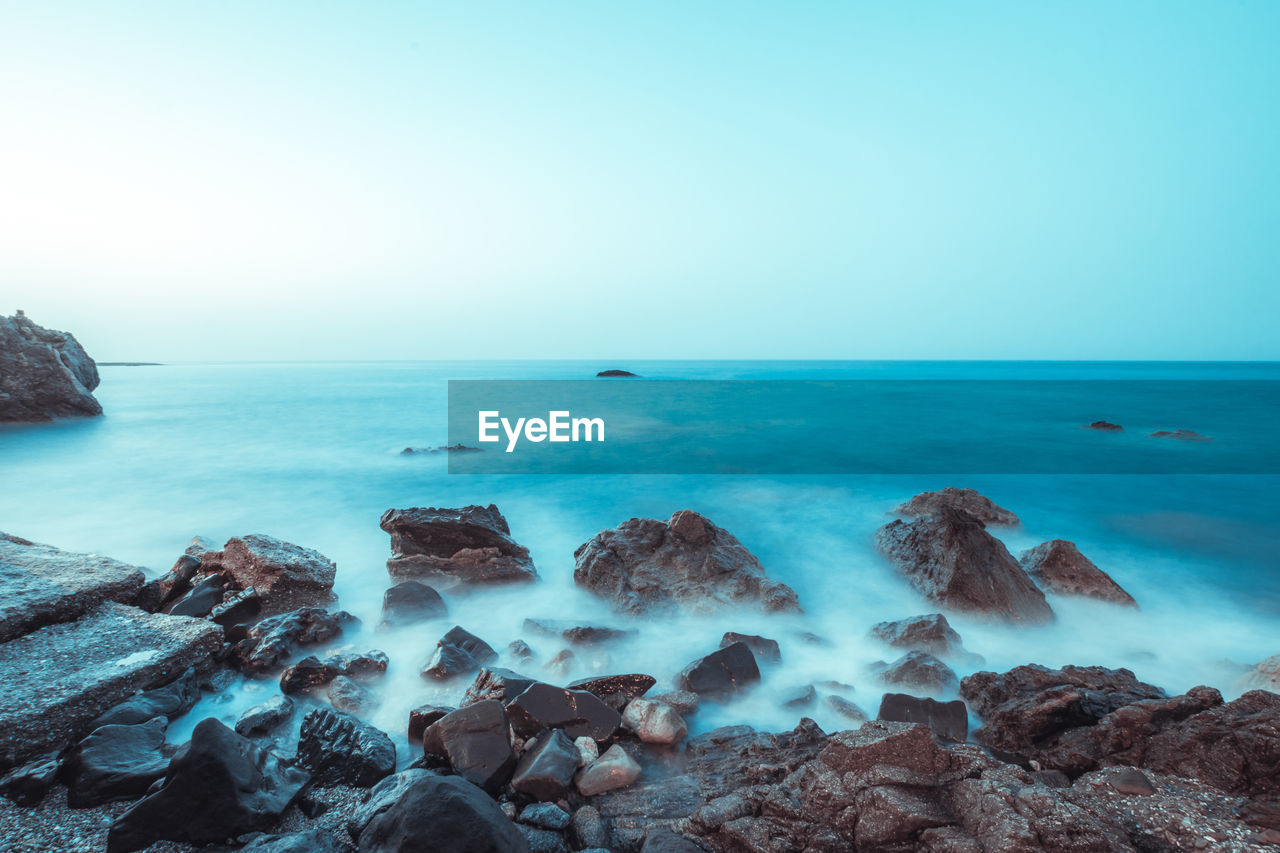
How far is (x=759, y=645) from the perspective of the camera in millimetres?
5211

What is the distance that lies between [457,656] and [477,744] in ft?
4.84

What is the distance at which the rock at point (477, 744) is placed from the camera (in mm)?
3330

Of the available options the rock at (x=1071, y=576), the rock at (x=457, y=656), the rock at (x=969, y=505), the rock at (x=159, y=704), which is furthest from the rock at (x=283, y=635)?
the rock at (x=969, y=505)

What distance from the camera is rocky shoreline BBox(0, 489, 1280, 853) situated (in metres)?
2.72

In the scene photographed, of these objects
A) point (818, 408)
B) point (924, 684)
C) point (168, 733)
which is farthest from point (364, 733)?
point (818, 408)

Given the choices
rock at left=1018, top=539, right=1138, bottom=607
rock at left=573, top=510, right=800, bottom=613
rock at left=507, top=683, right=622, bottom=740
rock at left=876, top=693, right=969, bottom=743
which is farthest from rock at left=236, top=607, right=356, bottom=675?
rock at left=1018, top=539, right=1138, bottom=607

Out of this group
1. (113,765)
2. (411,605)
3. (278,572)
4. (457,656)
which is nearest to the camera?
(113,765)

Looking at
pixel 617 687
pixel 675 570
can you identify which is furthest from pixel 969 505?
pixel 617 687

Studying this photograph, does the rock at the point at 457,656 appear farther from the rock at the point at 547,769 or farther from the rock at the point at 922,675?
the rock at the point at 922,675

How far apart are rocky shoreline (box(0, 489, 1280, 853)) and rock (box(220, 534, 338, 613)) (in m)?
0.03

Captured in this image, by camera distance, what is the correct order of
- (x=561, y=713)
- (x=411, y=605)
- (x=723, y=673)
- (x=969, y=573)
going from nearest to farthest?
(x=561, y=713), (x=723, y=673), (x=411, y=605), (x=969, y=573)

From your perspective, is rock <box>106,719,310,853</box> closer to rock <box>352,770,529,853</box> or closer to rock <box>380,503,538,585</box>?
rock <box>352,770,529,853</box>

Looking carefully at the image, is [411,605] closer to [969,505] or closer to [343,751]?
[343,751]

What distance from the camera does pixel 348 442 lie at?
55.1 ft
